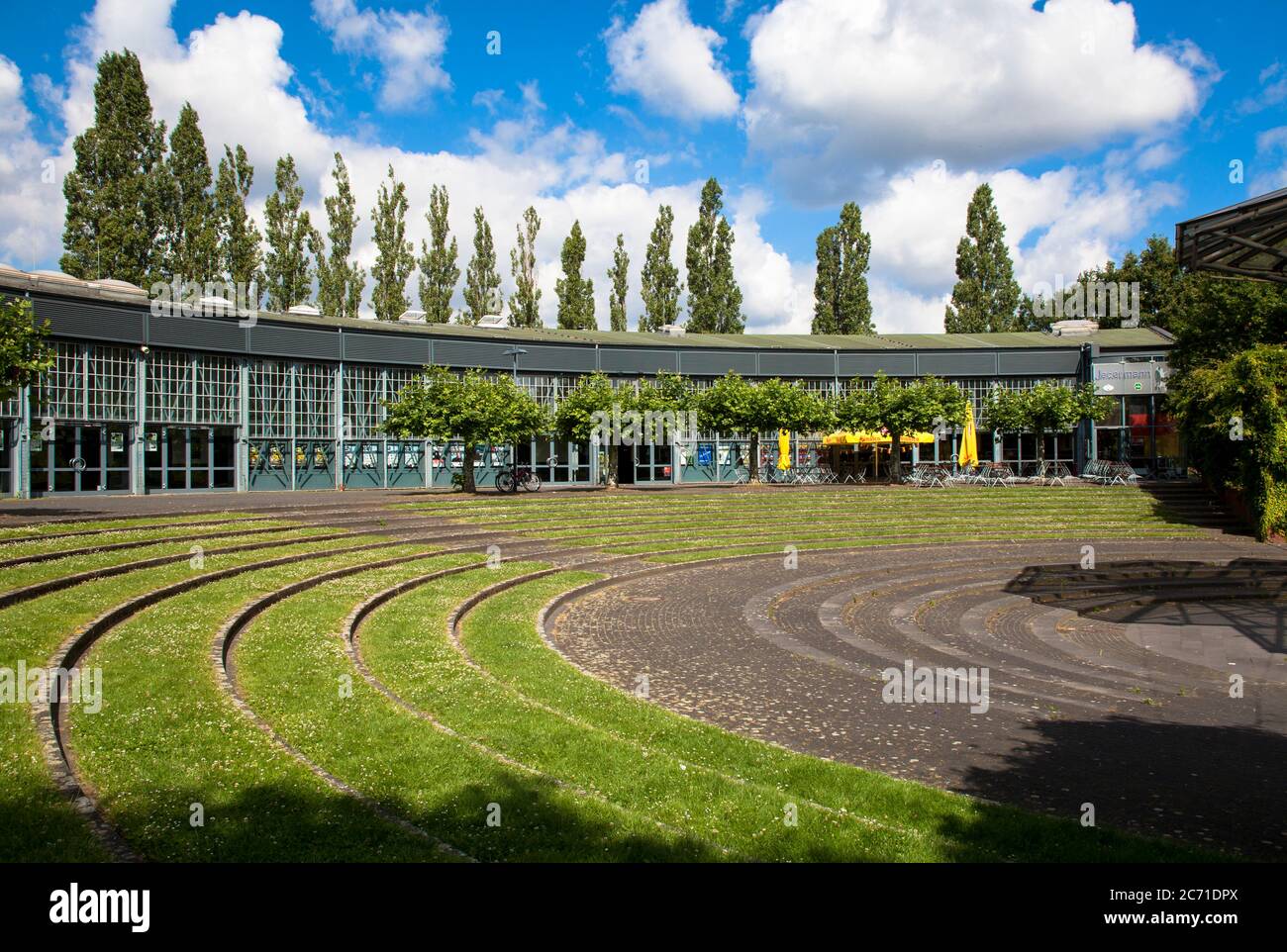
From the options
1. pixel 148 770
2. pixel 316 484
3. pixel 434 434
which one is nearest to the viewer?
pixel 148 770

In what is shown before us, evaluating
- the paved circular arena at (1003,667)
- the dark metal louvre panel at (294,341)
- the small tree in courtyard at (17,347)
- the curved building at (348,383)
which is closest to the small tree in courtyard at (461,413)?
the curved building at (348,383)

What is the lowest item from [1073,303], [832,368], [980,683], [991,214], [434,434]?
[980,683]

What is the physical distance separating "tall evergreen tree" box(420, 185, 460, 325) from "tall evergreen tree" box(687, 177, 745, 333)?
16696 mm

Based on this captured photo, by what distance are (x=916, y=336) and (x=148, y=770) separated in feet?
165

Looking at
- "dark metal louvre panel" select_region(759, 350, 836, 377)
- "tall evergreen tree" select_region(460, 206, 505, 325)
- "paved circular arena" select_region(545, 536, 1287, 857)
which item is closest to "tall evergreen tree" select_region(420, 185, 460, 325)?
"tall evergreen tree" select_region(460, 206, 505, 325)

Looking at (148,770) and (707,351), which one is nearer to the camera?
Answer: (148,770)

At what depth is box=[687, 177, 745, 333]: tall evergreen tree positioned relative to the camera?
58.4 meters

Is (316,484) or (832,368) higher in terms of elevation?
(832,368)

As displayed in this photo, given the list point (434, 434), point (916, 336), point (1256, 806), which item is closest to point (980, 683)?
point (1256, 806)

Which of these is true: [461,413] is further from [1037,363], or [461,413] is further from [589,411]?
[1037,363]

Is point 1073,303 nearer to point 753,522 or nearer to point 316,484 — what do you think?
point 753,522

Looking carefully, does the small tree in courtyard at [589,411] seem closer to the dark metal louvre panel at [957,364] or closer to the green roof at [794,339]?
the green roof at [794,339]

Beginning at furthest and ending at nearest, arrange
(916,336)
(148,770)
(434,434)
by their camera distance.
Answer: (916,336), (434,434), (148,770)
